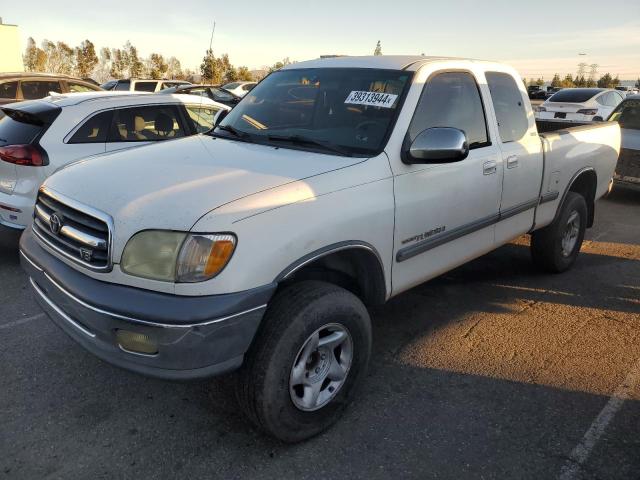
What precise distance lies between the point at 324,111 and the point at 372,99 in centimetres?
34

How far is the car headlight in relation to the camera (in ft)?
7.36

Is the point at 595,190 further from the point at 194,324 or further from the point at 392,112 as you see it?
the point at 194,324

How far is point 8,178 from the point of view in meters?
4.83

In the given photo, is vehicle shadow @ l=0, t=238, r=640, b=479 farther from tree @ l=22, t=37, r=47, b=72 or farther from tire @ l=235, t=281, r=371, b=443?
tree @ l=22, t=37, r=47, b=72

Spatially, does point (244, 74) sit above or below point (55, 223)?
above

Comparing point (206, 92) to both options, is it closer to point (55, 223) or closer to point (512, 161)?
point (512, 161)

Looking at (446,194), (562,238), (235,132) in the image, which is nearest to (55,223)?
(235,132)

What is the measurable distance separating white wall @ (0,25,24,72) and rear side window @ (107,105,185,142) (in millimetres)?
26100

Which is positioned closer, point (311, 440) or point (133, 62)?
point (311, 440)

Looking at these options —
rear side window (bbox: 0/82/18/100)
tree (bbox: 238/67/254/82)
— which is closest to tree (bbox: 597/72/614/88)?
tree (bbox: 238/67/254/82)

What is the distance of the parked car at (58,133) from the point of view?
4793mm

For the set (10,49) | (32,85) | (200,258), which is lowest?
(200,258)

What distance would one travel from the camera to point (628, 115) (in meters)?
9.13

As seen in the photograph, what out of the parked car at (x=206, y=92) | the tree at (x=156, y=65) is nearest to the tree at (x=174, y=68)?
the tree at (x=156, y=65)
